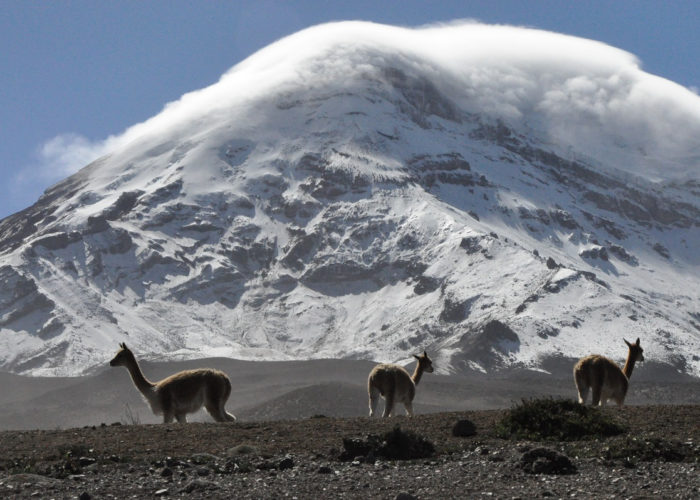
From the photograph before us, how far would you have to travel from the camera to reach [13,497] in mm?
16906

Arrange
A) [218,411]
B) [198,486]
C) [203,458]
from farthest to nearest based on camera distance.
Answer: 1. [218,411]
2. [203,458]
3. [198,486]

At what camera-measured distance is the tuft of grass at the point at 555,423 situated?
2181 centimetres

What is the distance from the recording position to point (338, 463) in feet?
64.1

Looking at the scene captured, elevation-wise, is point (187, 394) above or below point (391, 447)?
above

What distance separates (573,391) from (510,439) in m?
143

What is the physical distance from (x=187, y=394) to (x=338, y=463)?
8.10 meters

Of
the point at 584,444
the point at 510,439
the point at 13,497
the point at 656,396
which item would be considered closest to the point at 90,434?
the point at 13,497

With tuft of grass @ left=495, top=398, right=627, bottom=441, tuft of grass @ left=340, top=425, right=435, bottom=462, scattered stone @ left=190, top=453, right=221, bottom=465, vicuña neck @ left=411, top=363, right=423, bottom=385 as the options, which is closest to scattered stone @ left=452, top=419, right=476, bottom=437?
tuft of grass @ left=495, top=398, right=627, bottom=441

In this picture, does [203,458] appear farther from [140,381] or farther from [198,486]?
[140,381]

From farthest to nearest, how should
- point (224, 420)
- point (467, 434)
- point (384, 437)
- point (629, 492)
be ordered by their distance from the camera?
point (224, 420)
point (467, 434)
point (384, 437)
point (629, 492)

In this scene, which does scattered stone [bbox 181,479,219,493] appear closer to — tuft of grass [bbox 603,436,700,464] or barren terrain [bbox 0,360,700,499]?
barren terrain [bbox 0,360,700,499]

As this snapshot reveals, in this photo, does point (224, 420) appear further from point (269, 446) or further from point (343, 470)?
point (343, 470)

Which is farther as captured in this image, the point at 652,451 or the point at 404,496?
the point at 652,451

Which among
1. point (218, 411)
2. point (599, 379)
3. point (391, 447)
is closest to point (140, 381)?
point (218, 411)
